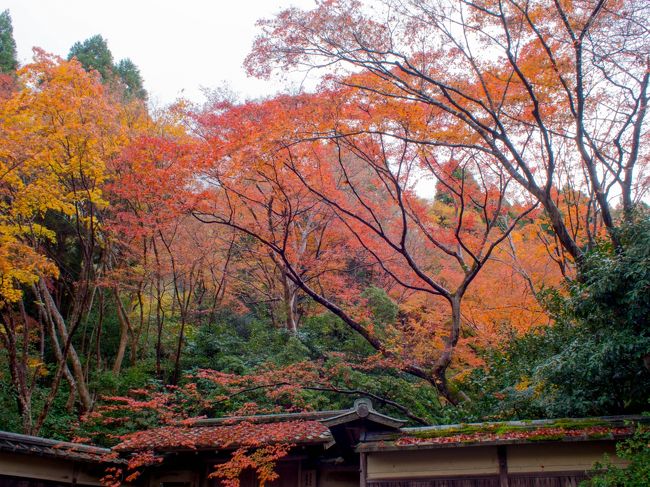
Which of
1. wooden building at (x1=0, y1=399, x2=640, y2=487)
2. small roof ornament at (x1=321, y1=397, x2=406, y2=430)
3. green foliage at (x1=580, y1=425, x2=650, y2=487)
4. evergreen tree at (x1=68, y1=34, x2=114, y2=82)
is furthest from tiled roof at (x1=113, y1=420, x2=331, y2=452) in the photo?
evergreen tree at (x1=68, y1=34, x2=114, y2=82)

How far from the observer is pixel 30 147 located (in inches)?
483

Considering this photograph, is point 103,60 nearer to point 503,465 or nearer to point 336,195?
point 336,195

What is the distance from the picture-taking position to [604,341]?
7629 mm

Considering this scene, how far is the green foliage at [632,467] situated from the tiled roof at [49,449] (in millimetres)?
9223

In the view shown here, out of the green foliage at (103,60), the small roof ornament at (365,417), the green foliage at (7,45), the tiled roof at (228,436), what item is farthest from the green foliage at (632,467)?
the green foliage at (103,60)

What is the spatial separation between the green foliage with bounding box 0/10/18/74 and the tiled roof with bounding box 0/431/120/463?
20675 millimetres

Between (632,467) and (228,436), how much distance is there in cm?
715

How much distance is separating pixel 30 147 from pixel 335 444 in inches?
383

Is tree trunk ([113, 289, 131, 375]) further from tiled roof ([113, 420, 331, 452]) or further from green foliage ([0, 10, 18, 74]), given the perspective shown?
green foliage ([0, 10, 18, 74])

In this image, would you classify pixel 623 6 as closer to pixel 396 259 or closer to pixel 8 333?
pixel 396 259

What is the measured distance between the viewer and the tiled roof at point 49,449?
9375mm

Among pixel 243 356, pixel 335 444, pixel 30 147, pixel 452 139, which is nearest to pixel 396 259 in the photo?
pixel 243 356

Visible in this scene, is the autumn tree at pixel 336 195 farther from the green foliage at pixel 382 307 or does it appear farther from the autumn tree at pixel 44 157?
the autumn tree at pixel 44 157

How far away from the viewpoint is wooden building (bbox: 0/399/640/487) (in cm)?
736
